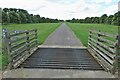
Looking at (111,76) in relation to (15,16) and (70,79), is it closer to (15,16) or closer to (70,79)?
(70,79)

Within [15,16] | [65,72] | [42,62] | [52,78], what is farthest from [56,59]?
[15,16]

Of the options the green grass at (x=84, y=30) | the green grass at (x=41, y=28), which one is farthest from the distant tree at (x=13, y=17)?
the green grass at (x=84, y=30)

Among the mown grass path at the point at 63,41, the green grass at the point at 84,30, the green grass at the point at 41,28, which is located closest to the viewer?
the mown grass path at the point at 63,41

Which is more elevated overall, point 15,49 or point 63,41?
point 15,49

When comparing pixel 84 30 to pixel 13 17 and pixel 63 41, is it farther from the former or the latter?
pixel 13 17

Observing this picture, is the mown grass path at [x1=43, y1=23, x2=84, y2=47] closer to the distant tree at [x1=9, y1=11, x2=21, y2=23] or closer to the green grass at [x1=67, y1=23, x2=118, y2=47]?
the green grass at [x1=67, y1=23, x2=118, y2=47]

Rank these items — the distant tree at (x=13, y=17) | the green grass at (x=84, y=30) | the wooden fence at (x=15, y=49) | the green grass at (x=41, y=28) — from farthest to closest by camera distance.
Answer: the distant tree at (x=13, y=17) → the green grass at (x=41, y=28) → the green grass at (x=84, y=30) → the wooden fence at (x=15, y=49)

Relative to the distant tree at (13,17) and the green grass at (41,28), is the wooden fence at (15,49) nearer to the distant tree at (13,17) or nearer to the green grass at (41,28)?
the green grass at (41,28)

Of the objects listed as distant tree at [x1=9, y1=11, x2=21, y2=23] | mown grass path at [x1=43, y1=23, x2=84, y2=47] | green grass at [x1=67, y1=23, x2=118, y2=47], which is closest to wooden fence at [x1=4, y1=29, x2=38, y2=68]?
mown grass path at [x1=43, y1=23, x2=84, y2=47]

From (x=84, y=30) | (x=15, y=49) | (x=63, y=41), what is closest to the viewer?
(x=15, y=49)

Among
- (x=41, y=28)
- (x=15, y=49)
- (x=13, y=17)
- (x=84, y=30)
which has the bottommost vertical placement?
(x=15, y=49)

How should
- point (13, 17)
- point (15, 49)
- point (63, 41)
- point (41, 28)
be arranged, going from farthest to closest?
point (13, 17) → point (41, 28) → point (63, 41) → point (15, 49)

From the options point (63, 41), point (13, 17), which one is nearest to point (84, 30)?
point (63, 41)

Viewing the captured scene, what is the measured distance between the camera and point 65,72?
19.9 ft
